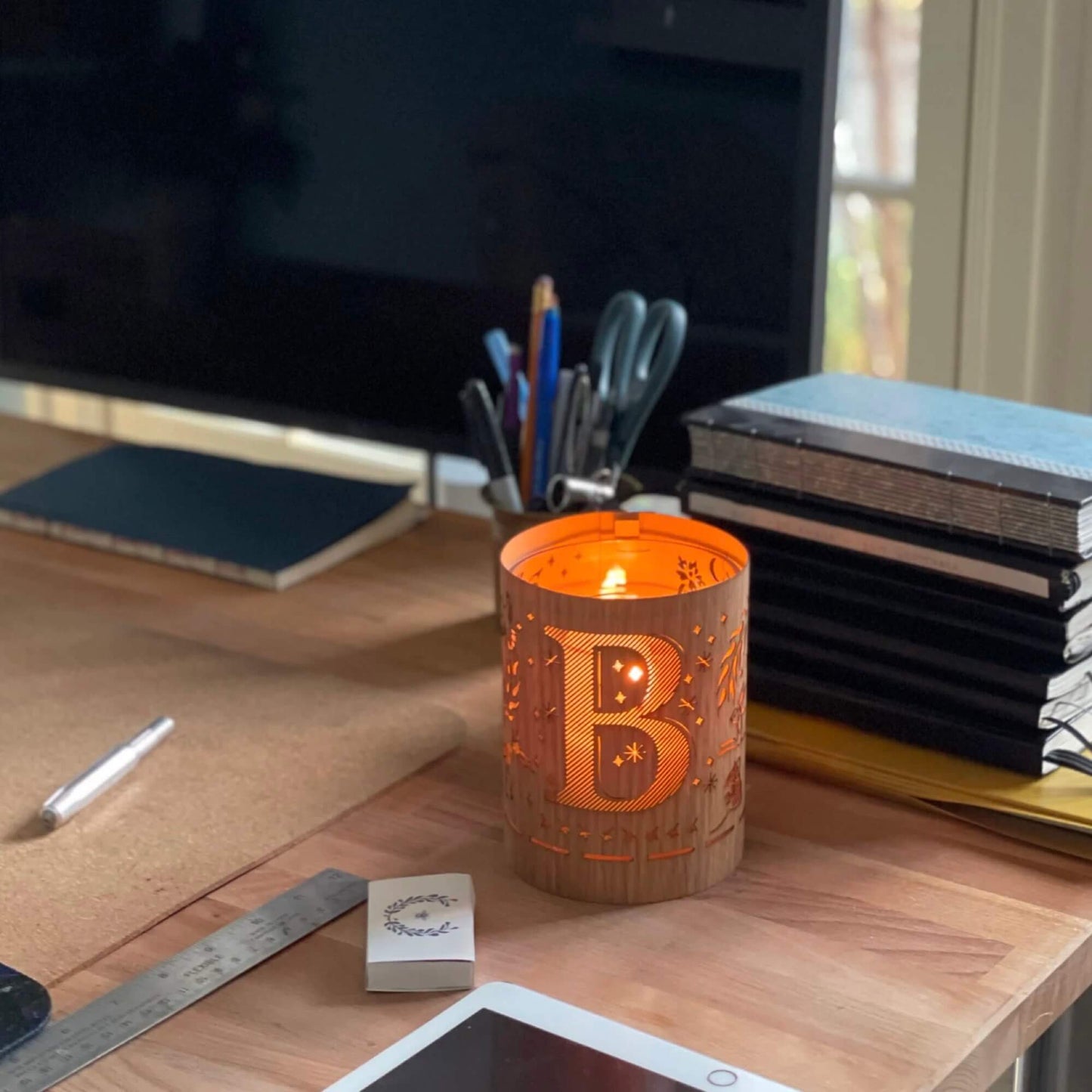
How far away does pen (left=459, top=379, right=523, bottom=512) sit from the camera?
0.94 m

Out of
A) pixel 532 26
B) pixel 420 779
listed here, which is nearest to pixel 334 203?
pixel 532 26

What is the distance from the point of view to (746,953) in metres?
0.64

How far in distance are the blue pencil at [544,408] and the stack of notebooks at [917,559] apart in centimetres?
12

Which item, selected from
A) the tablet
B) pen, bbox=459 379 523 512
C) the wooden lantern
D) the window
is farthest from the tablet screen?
the window

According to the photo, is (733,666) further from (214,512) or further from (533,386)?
(214,512)

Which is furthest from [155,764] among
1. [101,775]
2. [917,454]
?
[917,454]

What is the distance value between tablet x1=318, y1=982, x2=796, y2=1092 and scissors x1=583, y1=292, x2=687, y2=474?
0.41m

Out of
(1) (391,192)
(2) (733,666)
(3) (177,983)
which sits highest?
(1) (391,192)

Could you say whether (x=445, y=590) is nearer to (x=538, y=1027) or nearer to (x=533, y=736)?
(x=533, y=736)

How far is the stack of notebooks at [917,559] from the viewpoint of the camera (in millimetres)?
738

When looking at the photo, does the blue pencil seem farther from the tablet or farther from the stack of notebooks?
the tablet

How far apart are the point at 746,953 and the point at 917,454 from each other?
0.27m

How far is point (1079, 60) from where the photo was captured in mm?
1040

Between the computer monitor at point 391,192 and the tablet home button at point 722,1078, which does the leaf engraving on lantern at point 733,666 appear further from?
the computer monitor at point 391,192
